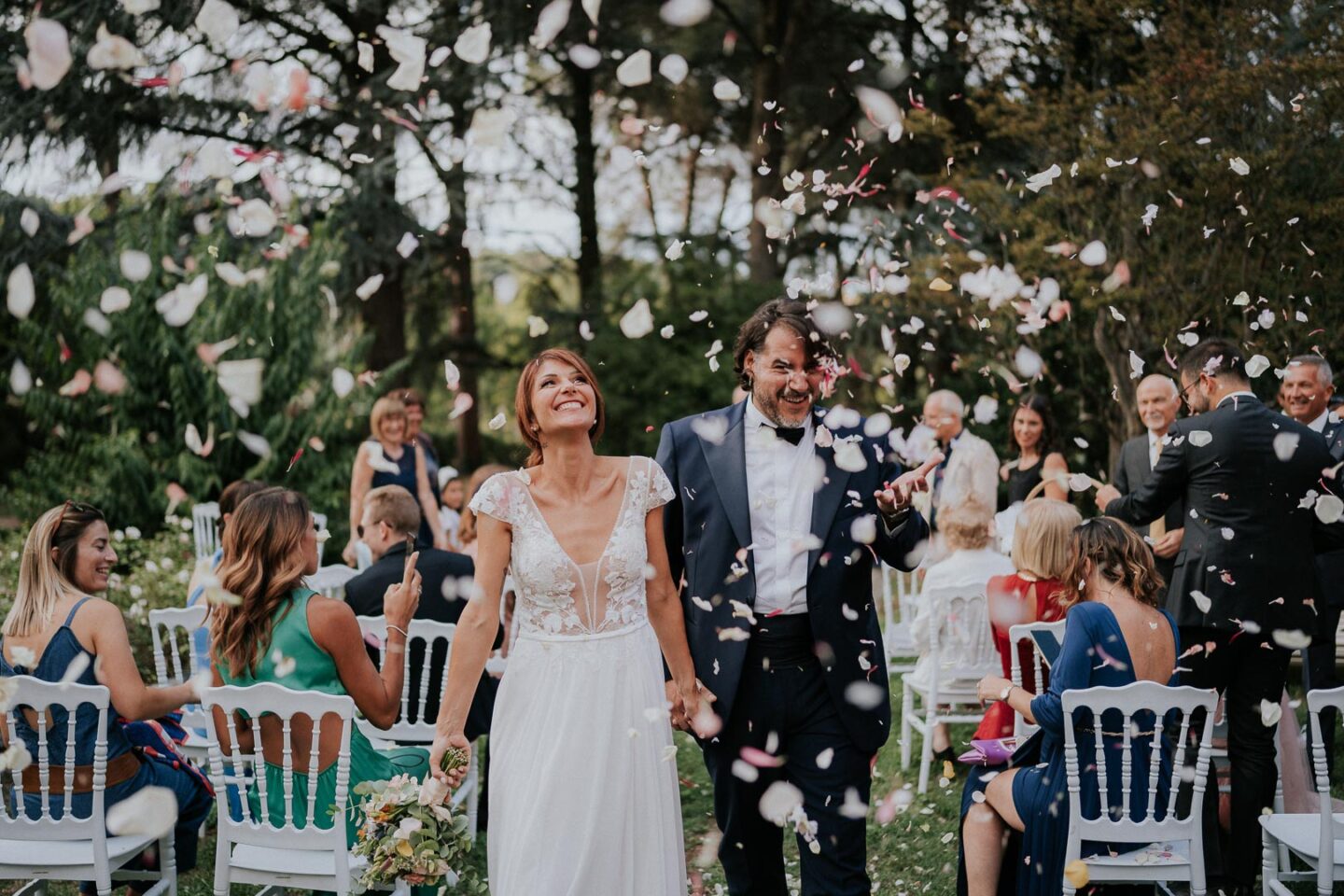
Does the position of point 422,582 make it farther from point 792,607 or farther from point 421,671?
point 792,607

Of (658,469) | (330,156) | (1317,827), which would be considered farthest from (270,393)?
(1317,827)

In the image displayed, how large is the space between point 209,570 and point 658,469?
2477 millimetres

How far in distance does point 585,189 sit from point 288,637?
1283 cm

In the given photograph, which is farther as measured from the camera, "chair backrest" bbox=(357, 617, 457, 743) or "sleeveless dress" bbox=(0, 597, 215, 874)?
"chair backrest" bbox=(357, 617, 457, 743)

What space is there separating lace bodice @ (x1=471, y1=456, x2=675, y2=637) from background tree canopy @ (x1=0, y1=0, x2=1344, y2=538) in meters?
3.78

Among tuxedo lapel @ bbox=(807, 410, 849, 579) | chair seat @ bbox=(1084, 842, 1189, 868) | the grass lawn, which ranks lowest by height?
the grass lawn

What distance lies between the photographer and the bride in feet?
10.2

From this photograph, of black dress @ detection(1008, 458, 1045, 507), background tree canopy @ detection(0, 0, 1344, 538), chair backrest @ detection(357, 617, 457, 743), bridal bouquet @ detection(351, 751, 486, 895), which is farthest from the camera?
background tree canopy @ detection(0, 0, 1344, 538)

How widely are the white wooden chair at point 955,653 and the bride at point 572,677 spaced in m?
2.41

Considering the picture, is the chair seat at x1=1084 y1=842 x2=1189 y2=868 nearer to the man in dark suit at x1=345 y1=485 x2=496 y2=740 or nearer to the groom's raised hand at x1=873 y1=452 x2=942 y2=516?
the groom's raised hand at x1=873 y1=452 x2=942 y2=516

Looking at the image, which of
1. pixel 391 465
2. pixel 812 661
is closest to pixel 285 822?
pixel 812 661

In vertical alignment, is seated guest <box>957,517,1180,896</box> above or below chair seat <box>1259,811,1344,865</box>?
Result: above

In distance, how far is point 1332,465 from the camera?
168 inches

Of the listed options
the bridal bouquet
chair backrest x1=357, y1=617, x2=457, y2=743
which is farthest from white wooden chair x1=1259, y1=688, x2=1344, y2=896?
chair backrest x1=357, y1=617, x2=457, y2=743
